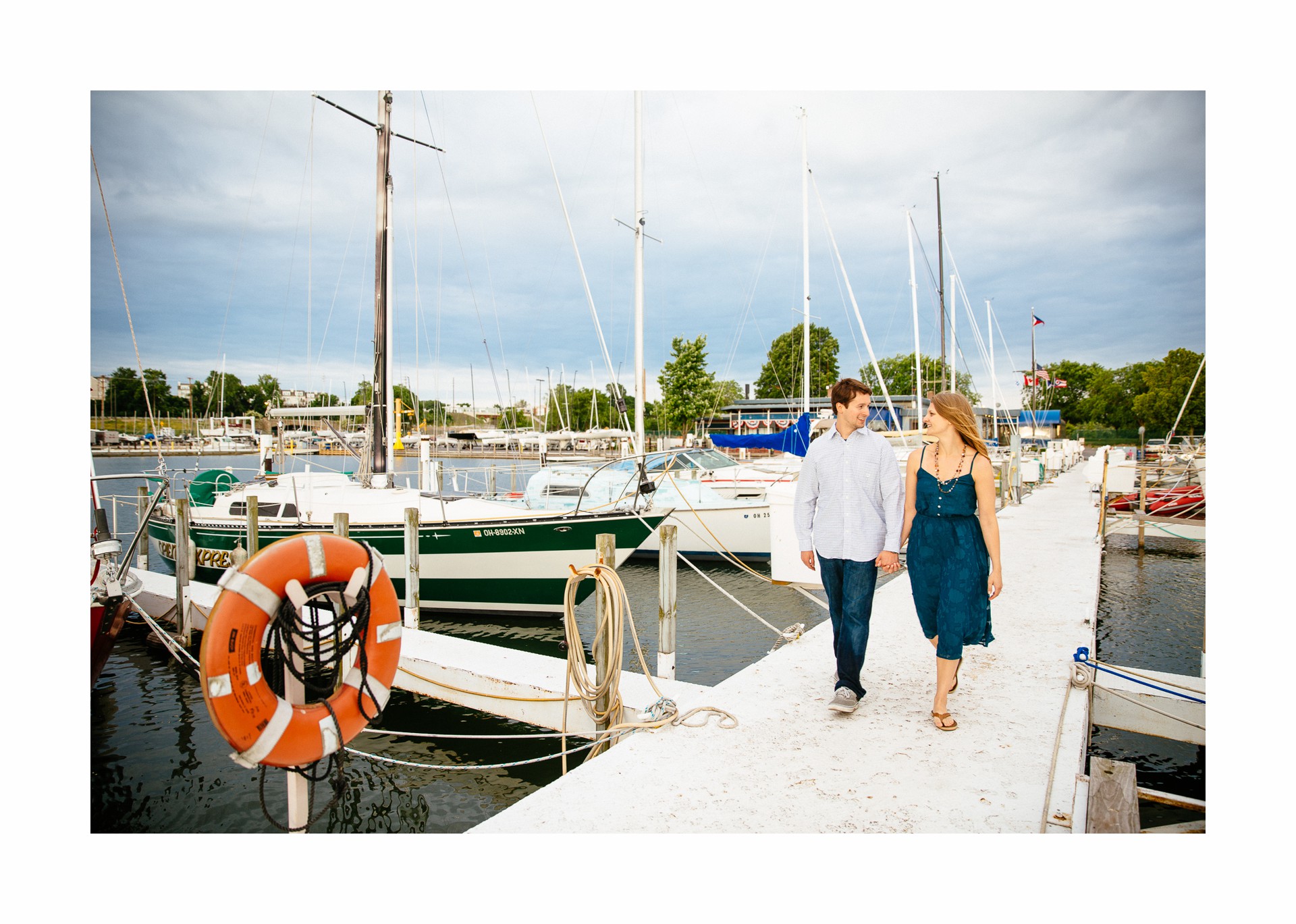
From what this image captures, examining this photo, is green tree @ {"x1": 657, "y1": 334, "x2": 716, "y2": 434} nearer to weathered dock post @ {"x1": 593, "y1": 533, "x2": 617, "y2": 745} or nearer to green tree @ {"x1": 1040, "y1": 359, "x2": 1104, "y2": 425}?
weathered dock post @ {"x1": 593, "y1": 533, "x2": 617, "y2": 745}

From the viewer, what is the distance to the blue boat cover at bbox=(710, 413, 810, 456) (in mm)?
17359

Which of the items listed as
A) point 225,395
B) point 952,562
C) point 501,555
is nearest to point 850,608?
point 952,562

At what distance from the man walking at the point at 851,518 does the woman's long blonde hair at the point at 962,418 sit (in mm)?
333

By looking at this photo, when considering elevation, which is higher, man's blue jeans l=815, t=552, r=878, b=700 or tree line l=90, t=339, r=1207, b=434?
tree line l=90, t=339, r=1207, b=434

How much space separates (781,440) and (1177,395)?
992 cm

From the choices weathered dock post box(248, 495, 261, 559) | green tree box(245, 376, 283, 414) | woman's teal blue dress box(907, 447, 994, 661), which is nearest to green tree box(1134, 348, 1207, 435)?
woman's teal blue dress box(907, 447, 994, 661)

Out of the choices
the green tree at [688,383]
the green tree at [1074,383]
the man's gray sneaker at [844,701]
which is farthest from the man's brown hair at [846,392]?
the green tree at [1074,383]

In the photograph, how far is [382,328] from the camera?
9.99 m

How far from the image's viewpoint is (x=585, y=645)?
8.40 meters

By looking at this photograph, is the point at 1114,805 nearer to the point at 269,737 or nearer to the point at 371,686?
the point at 371,686

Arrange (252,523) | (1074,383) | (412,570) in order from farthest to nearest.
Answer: (1074,383) → (252,523) → (412,570)

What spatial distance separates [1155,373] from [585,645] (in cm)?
3857

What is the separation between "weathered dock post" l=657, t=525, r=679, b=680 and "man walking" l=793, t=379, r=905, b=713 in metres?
1.55
